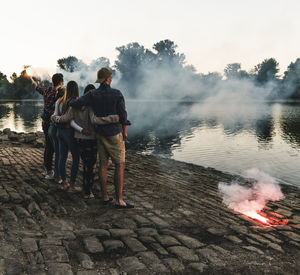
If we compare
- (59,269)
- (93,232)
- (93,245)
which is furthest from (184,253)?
(59,269)

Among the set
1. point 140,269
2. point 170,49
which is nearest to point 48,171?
point 140,269

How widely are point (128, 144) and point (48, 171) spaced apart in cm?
1095

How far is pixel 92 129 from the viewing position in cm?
496

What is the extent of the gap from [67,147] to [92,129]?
3.27ft

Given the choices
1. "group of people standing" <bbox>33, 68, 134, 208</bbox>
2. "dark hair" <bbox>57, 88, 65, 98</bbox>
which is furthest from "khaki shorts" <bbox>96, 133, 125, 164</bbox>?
"dark hair" <bbox>57, 88, 65, 98</bbox>

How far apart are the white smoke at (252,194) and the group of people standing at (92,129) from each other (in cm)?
274

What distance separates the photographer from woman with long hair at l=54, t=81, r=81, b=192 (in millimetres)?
5168

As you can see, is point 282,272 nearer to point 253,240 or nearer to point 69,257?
point 253,240

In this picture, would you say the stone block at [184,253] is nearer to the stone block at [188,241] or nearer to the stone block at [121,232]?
the stone block at [188,241]

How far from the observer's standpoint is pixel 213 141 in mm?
18500

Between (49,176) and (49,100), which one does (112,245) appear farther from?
(49,100)

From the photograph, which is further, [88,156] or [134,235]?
[88,156]

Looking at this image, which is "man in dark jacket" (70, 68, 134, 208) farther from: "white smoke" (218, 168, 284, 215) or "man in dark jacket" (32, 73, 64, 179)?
"white smoke" (218, 168, 284, 215)

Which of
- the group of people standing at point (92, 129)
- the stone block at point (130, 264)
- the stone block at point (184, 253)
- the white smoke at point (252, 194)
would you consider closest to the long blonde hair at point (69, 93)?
the group of people standing at point (92, 129)
